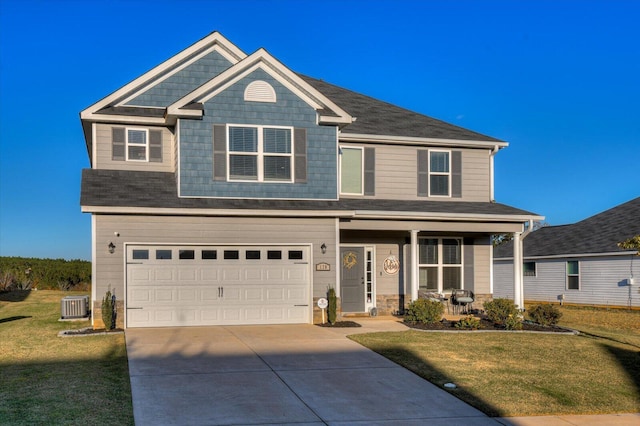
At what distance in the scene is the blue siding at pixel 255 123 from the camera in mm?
17312

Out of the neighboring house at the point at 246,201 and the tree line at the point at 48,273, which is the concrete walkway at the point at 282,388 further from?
the tree line at the point at 48,273

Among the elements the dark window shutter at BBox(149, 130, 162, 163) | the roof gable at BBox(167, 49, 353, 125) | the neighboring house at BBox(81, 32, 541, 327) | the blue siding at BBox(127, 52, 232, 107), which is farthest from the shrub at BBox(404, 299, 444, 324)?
the blue siding at BBox(127, 52, 232, 107)

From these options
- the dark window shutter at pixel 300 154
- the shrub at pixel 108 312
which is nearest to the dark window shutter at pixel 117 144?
the shrub at pixel 108 312

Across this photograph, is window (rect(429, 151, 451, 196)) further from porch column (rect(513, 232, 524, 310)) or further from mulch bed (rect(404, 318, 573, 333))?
mulch bed (rect(404, 318, 573, 333))

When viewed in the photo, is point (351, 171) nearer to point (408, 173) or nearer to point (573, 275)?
point (408, 173)

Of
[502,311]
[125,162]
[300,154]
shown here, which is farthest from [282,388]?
[125,162]

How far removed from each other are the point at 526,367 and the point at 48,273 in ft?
91.6

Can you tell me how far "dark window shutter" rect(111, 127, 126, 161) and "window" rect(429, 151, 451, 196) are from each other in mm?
9354

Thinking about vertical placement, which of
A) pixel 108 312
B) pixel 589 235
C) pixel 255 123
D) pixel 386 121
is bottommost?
pixel 108 312

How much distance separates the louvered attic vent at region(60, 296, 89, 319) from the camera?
61.3ft

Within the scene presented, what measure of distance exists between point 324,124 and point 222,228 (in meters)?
4.06

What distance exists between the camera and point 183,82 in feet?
63.5

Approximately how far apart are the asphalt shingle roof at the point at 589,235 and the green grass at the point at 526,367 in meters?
13.7

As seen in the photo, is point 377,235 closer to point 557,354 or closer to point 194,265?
point 194,265
